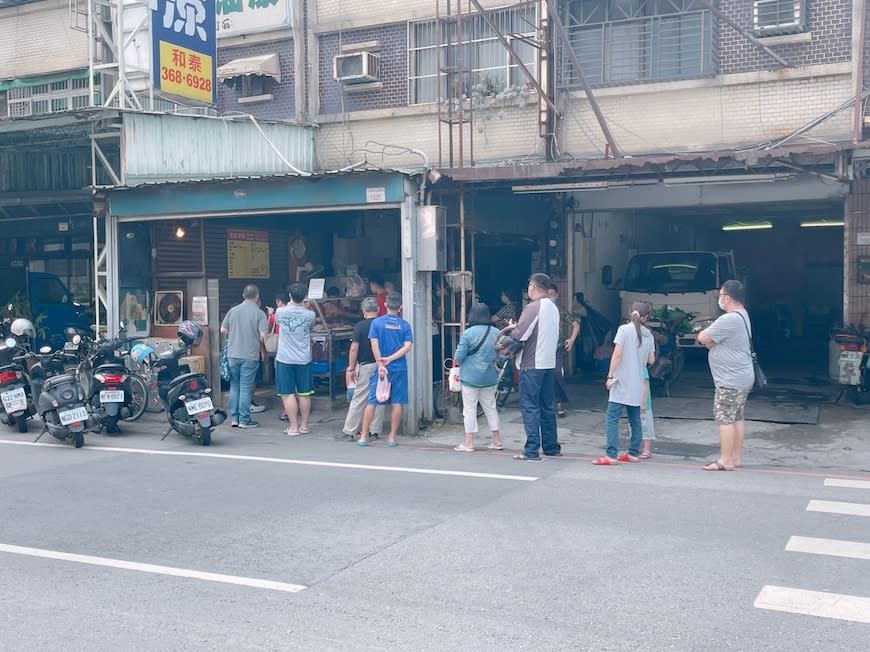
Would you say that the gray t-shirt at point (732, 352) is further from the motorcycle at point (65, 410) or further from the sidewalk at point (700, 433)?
the motorcycle at point (65, 410)

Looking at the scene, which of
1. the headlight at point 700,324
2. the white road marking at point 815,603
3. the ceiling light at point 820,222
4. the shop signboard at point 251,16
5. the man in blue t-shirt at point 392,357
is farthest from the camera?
the ceiling light at point 820,222

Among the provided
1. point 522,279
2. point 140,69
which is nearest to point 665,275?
point 522,279

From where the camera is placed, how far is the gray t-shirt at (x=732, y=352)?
929 cm

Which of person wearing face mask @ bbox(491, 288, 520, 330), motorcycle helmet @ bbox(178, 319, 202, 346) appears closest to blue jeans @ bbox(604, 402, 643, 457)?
person wearing face mask @ bbox(491, 288, 520, 330)

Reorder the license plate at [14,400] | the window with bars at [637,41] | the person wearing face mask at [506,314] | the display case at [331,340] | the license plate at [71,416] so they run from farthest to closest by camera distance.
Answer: the window with bars at [637,41] → the display case at [331,340] → the person wearing face mask at [506,314] → the license plate at [14,400] → the license plate at [71,416]

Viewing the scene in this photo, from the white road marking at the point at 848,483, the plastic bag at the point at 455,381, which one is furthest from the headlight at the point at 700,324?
the white road marking at the point at 848,483

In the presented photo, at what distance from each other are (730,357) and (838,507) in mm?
1983

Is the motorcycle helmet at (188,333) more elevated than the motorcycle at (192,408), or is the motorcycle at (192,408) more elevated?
the motorcycle helmet at (188,333)

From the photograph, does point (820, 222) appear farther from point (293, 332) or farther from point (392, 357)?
point (293, 332)

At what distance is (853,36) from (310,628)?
39.2ft

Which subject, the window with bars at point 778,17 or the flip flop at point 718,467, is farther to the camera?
the window with bars at point 778,17

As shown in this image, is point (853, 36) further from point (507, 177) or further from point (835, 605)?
point (835, 605)

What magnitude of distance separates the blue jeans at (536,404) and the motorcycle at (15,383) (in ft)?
21.0

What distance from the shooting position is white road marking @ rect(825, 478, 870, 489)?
8.70 meters
